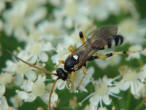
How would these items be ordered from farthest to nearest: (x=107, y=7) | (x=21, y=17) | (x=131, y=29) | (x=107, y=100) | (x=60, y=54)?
(x=107, y=7) → (x=131, y=29) → (x=21, y=17) → (x=60, y=54) → (x=107, y=100)

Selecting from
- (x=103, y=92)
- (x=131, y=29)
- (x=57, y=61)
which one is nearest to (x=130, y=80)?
(x=103, y=92)

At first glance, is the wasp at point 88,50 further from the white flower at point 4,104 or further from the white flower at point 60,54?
the white flower at point 4,104

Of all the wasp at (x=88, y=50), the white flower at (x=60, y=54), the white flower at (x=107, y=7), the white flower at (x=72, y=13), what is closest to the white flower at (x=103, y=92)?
the wasp at (x=88, y=50)

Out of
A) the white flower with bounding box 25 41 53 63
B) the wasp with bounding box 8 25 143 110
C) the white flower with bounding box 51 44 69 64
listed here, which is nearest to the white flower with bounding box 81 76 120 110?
the wasp with bounding box 8 25 143 110

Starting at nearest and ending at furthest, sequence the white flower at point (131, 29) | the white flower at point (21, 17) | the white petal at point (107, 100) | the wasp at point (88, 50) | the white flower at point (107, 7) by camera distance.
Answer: the white petal at point (107, 100) < the wasp at point (88, 50) < the white flower at point (21, 17) < the white flower at point (131, 29) < the white flower at point (107, 7)

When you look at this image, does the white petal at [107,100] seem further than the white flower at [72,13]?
No

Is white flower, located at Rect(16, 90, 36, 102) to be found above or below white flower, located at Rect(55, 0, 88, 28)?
below

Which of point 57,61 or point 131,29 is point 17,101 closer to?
point 57,61

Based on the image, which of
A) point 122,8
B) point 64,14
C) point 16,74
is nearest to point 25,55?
point 16,74

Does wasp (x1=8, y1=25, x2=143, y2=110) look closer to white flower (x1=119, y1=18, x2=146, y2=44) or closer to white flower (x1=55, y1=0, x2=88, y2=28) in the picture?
white flower (x1=55, y1=0, x2=88, y2=28)
